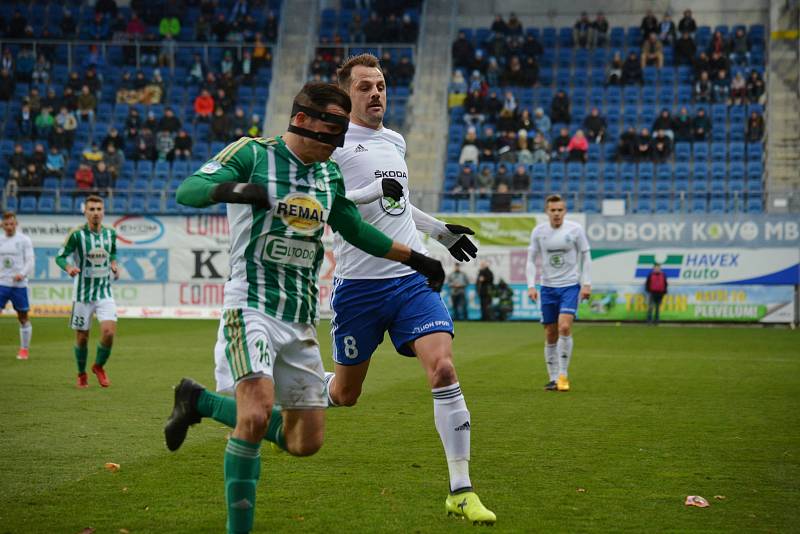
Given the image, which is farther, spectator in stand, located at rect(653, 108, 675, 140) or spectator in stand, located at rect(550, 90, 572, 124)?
spectator in stand, located at rect(550, 90, 572, 124)

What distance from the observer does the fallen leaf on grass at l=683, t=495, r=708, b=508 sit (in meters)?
6.57

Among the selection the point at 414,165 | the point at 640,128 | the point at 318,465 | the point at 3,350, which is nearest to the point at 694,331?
the point at 640,128

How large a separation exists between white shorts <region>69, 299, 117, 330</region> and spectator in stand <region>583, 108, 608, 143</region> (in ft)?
75.2

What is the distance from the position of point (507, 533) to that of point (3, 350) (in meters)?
15.6

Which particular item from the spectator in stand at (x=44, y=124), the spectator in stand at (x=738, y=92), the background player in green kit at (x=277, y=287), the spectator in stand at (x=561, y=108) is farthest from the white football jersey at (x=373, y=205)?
the spectator in stand at (x=44, y=124)

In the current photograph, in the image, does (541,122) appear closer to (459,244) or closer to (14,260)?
(14,260)

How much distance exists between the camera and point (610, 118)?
118ft

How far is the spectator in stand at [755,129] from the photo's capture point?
3366cm

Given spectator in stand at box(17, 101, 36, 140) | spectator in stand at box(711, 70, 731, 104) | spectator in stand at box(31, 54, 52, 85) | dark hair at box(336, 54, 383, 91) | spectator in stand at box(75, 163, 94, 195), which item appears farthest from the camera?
spectator in stand at box(31, 54, 52, 85)

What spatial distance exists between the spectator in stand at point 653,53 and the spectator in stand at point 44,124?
64.4ft

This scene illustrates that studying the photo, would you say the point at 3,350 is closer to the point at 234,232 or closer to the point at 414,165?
the point at 234,232

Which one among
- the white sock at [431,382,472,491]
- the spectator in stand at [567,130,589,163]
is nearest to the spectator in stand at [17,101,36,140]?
the spectator in stand at [567,130,589,163]

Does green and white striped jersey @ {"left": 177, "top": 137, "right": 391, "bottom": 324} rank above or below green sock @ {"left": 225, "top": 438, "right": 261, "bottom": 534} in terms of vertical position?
above

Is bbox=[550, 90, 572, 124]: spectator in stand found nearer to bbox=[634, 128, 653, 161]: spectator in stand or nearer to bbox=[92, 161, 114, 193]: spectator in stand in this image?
bbox=[634, 128, 653, 161]: spectator in stand
